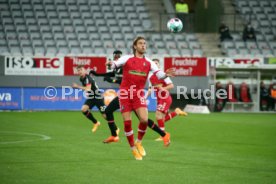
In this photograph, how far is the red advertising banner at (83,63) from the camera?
32.2 m

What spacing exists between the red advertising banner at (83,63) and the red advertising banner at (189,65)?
12.3ft

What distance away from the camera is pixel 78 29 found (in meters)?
34.8

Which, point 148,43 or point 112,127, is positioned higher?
point 148,43

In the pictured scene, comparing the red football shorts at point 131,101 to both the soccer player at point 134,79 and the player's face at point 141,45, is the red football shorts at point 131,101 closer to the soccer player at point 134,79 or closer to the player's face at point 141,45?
the soccer player at point 134,79

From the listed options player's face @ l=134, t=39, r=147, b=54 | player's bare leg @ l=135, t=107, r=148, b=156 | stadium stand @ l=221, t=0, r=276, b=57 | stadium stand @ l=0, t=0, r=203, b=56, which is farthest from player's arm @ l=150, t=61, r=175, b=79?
stadium stand @ l=221, t=0, r=276, b=57

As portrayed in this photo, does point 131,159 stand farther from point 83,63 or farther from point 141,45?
point 83,63

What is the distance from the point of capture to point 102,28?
1383 inches

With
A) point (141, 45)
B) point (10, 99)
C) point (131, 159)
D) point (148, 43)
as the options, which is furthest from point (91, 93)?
point (148, 43)

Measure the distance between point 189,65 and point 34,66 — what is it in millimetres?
8644

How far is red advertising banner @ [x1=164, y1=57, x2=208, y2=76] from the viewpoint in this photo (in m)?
32.9

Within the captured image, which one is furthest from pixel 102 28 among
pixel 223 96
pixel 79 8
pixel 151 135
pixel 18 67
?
pixel 151 135

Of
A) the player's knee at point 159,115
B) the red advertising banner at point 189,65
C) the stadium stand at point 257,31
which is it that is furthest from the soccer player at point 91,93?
the stadium stand at point 257,31

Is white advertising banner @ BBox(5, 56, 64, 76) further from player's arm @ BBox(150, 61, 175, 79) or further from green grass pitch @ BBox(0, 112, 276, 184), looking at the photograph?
player's arm @ BBox(150, 61, 175, 79)

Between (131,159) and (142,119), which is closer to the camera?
(131,159)
